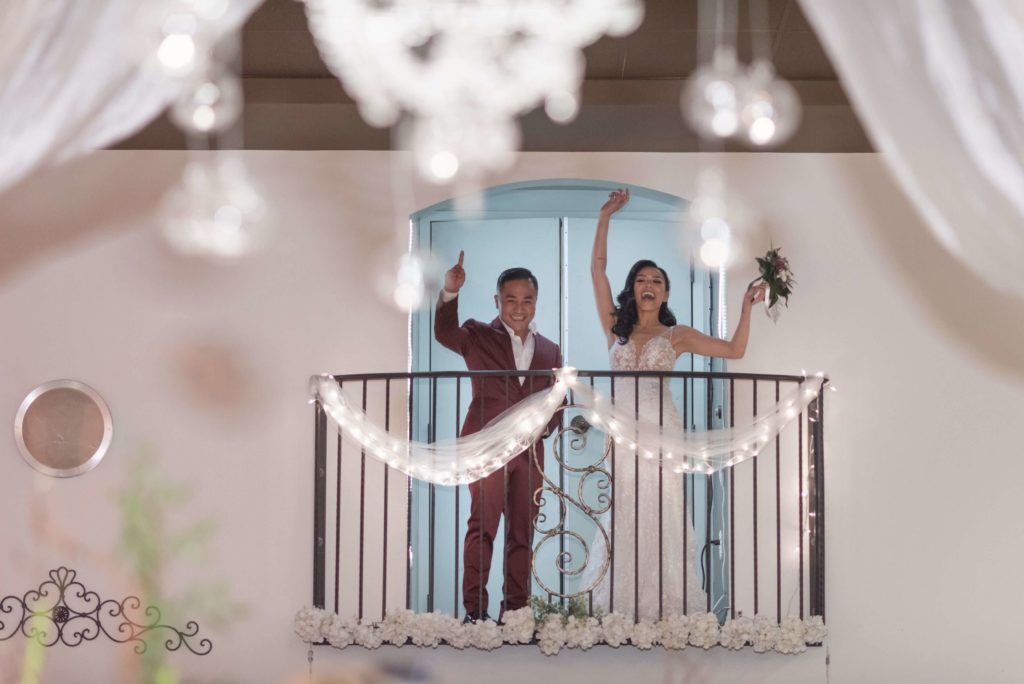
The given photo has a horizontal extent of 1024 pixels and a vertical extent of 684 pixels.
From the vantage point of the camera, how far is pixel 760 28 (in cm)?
634

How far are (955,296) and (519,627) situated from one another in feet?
9.83

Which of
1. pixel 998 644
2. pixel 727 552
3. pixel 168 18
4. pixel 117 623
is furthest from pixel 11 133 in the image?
pixel 998 644

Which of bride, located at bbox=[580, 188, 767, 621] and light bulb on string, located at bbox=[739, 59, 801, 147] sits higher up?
light bulb on string, located at bbox=[739, 59, 801, 147]

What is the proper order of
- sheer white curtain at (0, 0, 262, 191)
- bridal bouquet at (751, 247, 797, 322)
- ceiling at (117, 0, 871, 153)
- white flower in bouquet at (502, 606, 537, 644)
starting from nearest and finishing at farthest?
1. sheer white curtain at (0, 0, 262, 191)
2. white flower in bouquet at (502, 606, 537, 644)
3. bridal bouquet at (751, 247, 797, 322)
4. ceiling at (117, 0, 871, 153)

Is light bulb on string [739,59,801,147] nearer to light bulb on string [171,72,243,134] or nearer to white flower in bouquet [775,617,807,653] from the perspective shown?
white flower in bouquet [775,617,807,653]

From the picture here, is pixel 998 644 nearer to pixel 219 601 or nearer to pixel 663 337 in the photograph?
pixel 663 337

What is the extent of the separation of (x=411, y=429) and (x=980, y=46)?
4329 millimetres

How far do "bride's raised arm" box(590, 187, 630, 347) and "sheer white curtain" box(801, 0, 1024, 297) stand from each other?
330 centimetres

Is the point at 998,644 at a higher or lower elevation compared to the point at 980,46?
lower

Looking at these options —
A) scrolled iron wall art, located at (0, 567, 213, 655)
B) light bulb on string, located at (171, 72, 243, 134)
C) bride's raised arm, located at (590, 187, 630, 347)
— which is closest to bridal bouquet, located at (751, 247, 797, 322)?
bride's raised arm, located at (590, 187, 630, 347)

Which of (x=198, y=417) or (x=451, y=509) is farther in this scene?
(x=451, y=509)

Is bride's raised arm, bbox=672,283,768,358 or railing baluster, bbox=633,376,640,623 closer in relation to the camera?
railing baluster, bbox=633,376,640,623

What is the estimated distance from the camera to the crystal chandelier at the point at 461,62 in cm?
551

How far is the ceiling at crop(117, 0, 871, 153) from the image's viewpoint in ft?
21.8
